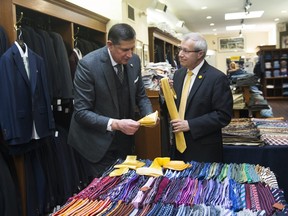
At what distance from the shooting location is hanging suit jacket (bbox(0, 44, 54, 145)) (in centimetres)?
245

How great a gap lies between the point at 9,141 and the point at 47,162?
635 millimetres

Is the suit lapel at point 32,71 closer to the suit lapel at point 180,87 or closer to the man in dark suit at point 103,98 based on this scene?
the man in dark suit at point 103,98

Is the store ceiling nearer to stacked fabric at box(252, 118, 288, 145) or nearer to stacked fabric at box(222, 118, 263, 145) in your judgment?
stacked fabric at box(252, 118, 288, 145)

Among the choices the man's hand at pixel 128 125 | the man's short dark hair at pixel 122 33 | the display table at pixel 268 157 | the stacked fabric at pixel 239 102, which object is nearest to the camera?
the man's hand at pixel 128 125

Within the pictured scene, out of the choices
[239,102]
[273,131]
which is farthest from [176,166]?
[239,102]

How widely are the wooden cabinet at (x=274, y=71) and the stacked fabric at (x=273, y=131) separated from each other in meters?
10.2

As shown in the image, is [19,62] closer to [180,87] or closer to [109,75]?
[109,75]

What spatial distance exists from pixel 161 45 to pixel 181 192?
5840 mm

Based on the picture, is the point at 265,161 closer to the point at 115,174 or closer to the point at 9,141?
the point at 115,174

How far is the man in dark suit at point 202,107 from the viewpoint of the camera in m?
2.30

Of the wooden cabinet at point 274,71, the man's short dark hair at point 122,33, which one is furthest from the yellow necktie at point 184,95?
the wooden cabinet at point 274,71

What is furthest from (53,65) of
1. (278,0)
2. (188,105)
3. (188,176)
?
(278,0)

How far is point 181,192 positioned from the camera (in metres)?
1.28

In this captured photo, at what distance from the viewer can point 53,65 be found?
3.06m
